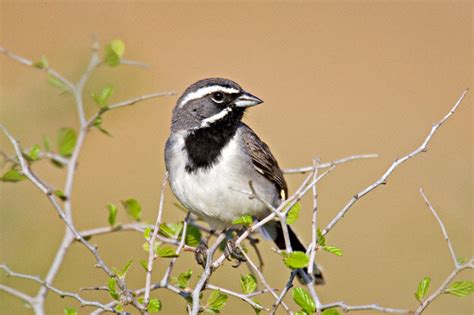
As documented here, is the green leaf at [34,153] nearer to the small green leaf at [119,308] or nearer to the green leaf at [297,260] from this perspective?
the small green leaf at [119,308]

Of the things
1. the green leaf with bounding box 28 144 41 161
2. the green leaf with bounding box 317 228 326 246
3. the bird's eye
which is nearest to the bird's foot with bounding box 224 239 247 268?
the bird's eye

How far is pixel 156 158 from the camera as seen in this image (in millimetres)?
10219

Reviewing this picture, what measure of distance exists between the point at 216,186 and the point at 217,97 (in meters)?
0.55

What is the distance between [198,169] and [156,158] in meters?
6.54

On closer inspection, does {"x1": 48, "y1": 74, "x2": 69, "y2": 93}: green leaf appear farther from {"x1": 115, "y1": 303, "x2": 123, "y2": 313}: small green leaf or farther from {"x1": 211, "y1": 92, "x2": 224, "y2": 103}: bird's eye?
{"x1": 115, "y1": 303, "x2": 123, "y2": 313}: small green leaf

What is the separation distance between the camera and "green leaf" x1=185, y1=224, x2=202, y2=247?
3524mm

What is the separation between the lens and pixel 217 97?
13.0 ft

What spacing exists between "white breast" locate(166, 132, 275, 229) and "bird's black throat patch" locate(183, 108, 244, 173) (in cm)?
3

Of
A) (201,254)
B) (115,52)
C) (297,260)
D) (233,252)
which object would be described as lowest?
(201,254)

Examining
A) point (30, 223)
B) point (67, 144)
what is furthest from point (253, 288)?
point (30, 223)

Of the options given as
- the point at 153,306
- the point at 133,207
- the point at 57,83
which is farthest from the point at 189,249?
the point at 57,83

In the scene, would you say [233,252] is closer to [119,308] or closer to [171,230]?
[171,230]

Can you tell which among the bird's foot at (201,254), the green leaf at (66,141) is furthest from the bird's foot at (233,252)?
the green leaf at (66,141)

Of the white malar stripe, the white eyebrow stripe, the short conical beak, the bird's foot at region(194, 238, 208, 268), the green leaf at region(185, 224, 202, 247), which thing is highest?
the white eyebrow stripe
